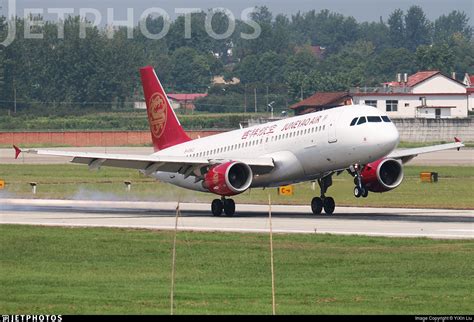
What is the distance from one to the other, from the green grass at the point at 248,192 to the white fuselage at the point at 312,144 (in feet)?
17.4

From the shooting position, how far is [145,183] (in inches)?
3083

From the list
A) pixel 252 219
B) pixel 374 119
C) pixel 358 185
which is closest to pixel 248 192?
pixel 252 219

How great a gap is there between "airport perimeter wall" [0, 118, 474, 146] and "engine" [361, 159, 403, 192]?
7789 centimetres

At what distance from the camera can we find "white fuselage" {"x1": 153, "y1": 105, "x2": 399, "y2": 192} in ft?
164

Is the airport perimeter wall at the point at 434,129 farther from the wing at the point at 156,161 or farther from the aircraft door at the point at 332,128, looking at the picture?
the aircraft door at the point at 332,128

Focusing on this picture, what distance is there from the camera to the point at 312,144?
51.6 meters

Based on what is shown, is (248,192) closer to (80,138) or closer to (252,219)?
(252,219)

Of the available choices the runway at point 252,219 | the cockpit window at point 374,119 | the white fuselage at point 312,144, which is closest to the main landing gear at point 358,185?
the white fuselage at point 312,144

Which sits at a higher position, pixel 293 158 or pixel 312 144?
pixel 312 144

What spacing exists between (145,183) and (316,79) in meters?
120

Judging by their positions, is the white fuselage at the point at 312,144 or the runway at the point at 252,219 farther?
the white fuselage at the point at 312,144

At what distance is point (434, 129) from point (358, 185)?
84.1 metres

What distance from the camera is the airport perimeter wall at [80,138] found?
433ft

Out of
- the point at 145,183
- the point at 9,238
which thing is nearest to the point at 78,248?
the point at 9,238
